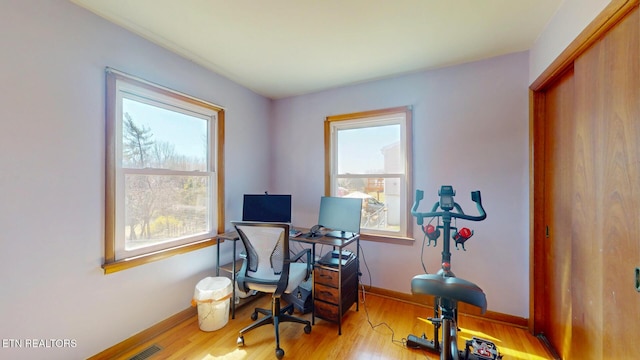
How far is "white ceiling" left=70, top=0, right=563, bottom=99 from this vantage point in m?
1.64

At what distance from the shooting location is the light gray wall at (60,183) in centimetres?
139

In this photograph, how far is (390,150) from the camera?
2809mm

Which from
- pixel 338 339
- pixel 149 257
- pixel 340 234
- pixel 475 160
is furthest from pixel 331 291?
pixel 475 160

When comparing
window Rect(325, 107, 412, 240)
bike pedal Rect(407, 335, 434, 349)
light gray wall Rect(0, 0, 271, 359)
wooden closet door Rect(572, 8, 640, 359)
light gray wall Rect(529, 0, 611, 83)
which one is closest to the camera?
wooden closet door Rect(572, 8, 640, 359)

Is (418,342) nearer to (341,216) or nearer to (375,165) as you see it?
(341,216)

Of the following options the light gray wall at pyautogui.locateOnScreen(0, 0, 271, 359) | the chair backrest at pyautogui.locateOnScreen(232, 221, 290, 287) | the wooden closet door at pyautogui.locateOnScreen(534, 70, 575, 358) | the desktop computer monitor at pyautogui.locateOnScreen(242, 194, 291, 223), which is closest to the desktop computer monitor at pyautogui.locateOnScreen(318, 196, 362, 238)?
the desktop computer monitor at pyautogui.locateOnScreen(242, 194, 291, 223)

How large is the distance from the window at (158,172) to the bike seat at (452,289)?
82.5 inches

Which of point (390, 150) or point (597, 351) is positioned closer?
point (597, 351)

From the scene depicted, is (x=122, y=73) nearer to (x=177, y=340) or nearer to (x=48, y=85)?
(x=48, y=85)

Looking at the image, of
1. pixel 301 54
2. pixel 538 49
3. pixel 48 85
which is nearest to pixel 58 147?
pixel 48 85

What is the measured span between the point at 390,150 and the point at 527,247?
1560 mm

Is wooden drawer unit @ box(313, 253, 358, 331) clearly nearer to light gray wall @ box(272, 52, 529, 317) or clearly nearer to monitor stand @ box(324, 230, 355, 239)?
monitor stand @ box(324, 230, 355, 239)

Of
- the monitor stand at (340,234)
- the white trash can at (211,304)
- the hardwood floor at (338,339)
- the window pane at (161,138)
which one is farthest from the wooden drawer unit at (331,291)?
the window pane at (161,138)

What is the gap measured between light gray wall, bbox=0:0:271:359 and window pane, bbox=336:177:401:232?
7.15ft
